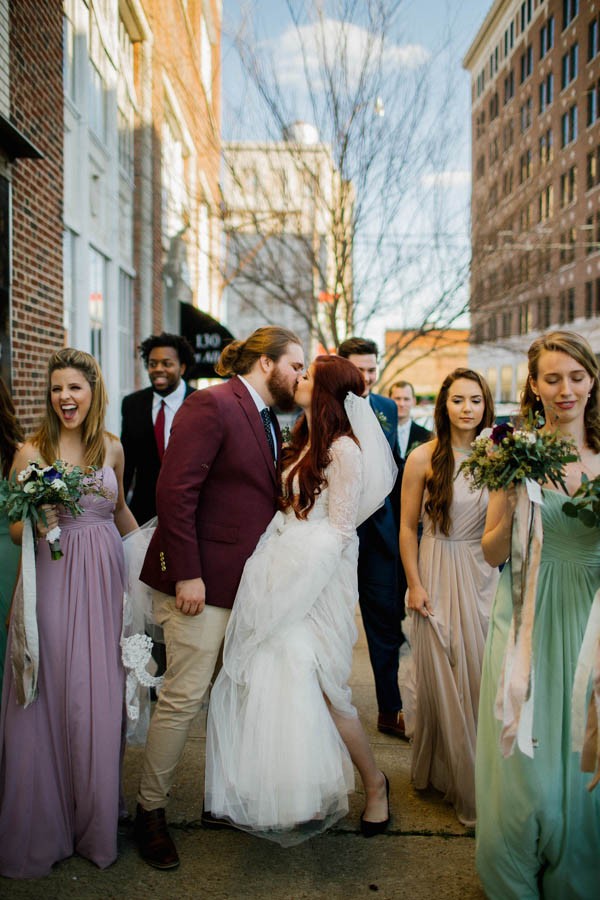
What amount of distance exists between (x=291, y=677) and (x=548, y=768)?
1.05 metres

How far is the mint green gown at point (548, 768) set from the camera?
2.58m

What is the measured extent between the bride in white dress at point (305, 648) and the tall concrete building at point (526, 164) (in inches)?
266

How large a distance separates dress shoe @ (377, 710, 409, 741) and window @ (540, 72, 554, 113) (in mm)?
7894

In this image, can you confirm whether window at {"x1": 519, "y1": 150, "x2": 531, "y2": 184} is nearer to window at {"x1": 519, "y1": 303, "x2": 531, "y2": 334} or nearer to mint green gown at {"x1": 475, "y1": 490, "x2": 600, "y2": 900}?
window at {"x1": 519, "y1": 303, "x2": 531, "y2": 334}

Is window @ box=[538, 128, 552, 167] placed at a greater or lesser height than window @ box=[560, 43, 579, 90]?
lesser

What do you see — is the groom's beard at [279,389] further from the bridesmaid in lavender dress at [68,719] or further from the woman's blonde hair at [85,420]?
the bridesmaid in lavender dress at [68,719]

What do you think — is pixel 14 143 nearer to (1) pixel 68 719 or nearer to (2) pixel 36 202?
(2) pixel 36 202

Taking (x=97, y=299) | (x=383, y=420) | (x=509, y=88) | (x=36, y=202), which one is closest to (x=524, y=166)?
(x=509, y=88)

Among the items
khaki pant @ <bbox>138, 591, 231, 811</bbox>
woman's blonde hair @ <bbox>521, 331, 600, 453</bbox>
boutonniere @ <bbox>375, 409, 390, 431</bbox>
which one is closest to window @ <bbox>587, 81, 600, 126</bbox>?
boutonniere @ <bbox>375, 409, 390, 431</bbox>

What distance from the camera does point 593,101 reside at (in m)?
8.45

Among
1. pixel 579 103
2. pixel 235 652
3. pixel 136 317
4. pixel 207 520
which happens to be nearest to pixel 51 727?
pixel 235 652

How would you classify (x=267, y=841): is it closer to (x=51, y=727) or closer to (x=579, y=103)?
(x=51, y=727)

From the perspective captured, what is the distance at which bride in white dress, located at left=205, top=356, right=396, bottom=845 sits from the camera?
9.73ft

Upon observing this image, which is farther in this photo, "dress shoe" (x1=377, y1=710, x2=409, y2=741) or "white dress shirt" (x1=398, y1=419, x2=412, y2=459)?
"white dress shirt" (x1=398, y1=419, x2=412, y2=459)
